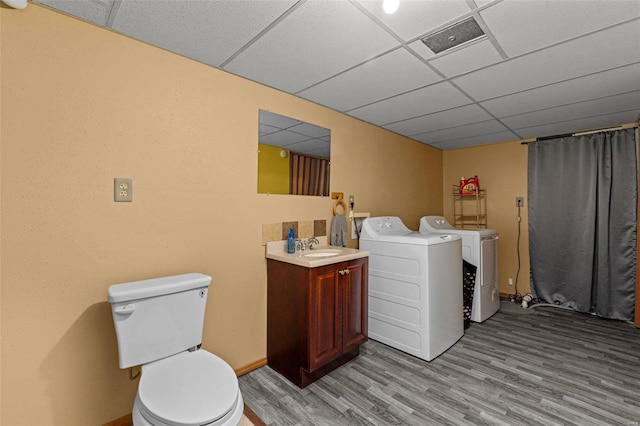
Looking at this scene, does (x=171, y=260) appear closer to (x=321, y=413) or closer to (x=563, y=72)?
(x=321, y=413)

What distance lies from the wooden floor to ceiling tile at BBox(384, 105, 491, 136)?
221 cm

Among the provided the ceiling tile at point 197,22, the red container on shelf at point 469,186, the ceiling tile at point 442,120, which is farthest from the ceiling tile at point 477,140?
the ceiling tile at point 197,22

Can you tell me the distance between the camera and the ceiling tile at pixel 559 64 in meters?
1.70

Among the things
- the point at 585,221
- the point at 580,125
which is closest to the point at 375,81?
the point at 580,125

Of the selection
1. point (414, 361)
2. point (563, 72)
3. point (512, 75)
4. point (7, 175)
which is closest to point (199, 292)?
point (7, 175)

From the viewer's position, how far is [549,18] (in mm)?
1513

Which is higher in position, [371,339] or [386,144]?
[386,144]

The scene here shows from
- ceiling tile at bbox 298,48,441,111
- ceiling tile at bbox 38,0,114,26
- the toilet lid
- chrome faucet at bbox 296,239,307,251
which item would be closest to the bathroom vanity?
chrome faucet at bbox 296,239,307,251

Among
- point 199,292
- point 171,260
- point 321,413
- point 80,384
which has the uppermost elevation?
point 171,260

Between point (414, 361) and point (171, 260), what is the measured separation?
6.73 feet

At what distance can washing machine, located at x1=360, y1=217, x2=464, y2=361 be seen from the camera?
2488 millimetres

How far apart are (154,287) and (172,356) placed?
0.40m

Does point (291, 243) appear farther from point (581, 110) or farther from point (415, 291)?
point (581, 110)

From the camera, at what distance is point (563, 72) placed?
6.84ft
